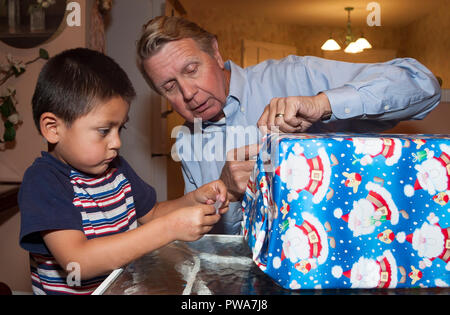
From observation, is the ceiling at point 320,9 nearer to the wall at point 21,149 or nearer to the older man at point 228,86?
the wall at point 21,149

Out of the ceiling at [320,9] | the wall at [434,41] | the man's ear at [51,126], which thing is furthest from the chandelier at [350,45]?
the man's ear at [51,126]

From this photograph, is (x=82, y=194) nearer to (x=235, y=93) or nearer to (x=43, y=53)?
(x=235, y=93)

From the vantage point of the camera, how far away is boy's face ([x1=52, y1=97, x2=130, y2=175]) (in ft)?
2.68

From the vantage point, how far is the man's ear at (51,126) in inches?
32.7

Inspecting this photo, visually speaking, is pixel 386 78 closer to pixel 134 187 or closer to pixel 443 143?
pixel 443 143

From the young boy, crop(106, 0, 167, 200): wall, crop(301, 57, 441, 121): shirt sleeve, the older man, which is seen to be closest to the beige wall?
crop(106, 0, 167, 200): wall

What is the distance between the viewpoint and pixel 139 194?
109 cm

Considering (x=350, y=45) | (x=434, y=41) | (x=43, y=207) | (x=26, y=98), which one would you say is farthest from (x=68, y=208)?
(x=434, y=41)

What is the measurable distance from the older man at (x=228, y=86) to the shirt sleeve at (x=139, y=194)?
0.82ft

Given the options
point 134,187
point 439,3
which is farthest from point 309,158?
point 439,3

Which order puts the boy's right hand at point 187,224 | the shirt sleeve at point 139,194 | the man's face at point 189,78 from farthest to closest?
the man's face at point 189,78 → the shirt sleeve at point 139,194 → the boy's right hand at point 187,224

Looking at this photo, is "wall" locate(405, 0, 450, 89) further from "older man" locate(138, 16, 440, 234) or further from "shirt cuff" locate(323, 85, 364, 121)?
"shirt cuff" locate(323, 85, 364, 121)

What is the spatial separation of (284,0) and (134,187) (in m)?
4.50

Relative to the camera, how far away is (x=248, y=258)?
70 centimetres
